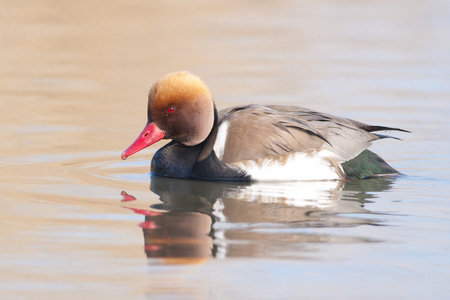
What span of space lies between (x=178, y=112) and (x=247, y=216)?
1.64 metres

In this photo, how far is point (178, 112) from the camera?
769 cm

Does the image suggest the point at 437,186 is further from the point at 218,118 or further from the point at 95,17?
the point at 95,17

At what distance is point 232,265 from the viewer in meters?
5.15

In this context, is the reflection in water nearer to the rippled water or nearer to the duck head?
the rippled water

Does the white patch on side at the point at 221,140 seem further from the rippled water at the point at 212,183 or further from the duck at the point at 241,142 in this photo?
the rippled water at the point at 212,183

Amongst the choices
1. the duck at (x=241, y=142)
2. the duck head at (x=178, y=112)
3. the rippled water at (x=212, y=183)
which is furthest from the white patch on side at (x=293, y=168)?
the duck head at (x=178, y=112)

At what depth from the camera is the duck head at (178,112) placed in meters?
7.59

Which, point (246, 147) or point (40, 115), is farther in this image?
point (40, 115)

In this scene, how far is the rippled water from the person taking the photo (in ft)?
16.4

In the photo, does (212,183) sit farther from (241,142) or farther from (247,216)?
(247,216)

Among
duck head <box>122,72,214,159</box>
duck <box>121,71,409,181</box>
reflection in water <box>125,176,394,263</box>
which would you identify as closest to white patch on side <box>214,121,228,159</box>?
duck <box>121,71,409,181</box>

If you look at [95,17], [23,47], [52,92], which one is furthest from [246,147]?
[95,17]

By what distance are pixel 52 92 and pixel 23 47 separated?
12.5 feet

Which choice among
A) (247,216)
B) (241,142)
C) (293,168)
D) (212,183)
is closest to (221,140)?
(241,142)
